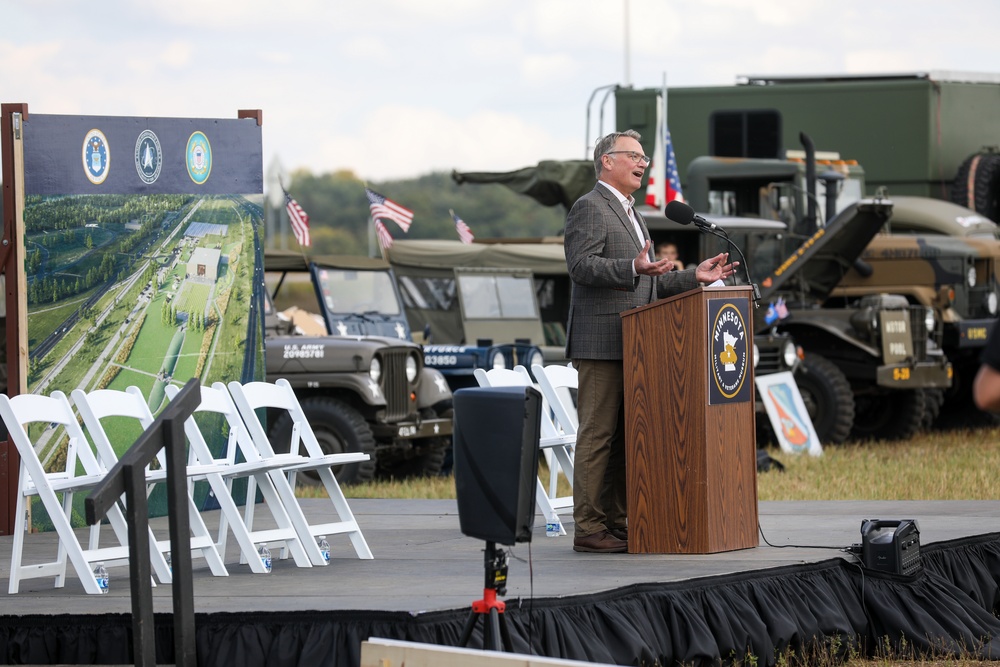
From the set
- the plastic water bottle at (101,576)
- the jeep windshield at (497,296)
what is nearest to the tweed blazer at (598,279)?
the plastic water bottle at (101,576)

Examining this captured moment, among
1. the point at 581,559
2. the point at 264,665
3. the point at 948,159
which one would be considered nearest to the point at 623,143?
the point at 581,559

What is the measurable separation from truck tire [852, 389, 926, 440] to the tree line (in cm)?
6092

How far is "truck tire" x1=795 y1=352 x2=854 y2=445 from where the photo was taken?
578 inches

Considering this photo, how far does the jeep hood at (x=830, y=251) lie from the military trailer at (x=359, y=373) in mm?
3849

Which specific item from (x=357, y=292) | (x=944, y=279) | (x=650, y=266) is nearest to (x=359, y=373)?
(x=357, y=292)

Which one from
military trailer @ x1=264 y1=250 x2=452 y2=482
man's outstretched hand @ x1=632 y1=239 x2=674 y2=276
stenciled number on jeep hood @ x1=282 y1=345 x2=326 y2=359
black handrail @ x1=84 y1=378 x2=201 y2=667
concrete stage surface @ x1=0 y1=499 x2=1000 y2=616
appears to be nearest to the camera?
black handrail @ x1=84 y1=378 x2=201 y2=667

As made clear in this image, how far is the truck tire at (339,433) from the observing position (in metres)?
11.6

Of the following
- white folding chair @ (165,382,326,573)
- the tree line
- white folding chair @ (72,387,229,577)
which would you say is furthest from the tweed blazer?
the tree line

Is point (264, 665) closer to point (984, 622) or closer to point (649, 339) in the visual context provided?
point (649, 339)

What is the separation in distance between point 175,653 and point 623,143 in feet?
9.65

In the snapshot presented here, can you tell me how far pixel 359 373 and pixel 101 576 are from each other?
5925 mm

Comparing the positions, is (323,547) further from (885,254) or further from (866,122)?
(866,122)

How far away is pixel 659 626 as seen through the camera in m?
5.39

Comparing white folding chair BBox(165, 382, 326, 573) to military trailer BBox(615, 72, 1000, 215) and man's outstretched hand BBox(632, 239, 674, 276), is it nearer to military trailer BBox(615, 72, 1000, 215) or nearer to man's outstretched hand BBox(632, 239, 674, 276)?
man's outstretched hand BBox(632, 239, 674, 276)
